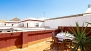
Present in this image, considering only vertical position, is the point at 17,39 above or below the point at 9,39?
below

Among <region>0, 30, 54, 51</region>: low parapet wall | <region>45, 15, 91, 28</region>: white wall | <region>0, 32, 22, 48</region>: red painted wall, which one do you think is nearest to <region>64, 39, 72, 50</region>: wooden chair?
<region>0, 30, 54, 51</region>: low parapet wall

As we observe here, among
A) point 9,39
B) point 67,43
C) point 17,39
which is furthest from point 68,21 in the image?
point 9,39

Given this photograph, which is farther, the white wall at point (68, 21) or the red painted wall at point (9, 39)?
the white wall at point (68, 21)

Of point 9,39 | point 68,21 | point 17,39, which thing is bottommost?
point 17,39

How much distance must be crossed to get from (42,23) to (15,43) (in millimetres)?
23216

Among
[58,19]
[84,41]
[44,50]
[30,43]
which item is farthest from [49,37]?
[58,19]

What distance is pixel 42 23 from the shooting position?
30.4 meters

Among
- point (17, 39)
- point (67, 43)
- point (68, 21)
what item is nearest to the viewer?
point (67, 43)

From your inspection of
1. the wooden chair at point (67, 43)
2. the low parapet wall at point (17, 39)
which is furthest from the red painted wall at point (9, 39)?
the wooden chair at point (67, 43)

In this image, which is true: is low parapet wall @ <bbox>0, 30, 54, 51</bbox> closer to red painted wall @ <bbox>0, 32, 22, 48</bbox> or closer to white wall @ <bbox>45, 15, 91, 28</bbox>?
red painted wall @ <bbox>0, 32, 22, 48</bbox>

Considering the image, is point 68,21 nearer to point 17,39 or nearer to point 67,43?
point 67,43

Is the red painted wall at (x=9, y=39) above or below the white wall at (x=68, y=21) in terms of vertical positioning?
below

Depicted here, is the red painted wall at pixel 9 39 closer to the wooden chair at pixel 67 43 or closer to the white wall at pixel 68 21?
the wooden chair at pixel 67 43

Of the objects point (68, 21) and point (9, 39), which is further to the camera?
point (68, 21)
